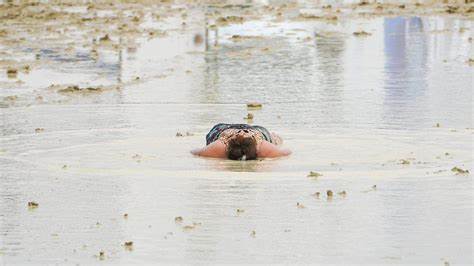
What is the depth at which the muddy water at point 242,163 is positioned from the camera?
9.29 metres

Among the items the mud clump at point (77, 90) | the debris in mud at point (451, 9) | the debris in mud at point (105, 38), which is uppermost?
the mud clump at point (77, 90)

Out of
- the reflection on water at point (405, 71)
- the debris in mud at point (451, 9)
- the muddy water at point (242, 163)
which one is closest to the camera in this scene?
the muddy water at point (242, 163)

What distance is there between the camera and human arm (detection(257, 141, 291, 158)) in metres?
→ 12.8

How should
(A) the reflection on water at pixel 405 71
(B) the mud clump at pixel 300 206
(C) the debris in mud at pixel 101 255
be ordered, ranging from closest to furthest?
(C) the debris in mud at pixel 101 255, (B) the mud clump at pixel 300 206, (A) the reflection on water at pixel 405 71

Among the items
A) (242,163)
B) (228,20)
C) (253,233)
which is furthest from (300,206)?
(228,20)

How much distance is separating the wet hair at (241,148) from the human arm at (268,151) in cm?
6

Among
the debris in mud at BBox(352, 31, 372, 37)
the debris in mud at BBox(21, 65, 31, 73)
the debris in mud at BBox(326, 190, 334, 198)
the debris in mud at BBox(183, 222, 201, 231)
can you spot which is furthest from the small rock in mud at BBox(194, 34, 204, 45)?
the debris in mud at BBox(183, 222, 201, 231)

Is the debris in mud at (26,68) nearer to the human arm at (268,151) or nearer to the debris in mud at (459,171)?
the human arm at (268,151)

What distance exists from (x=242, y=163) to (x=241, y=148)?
0.61ft

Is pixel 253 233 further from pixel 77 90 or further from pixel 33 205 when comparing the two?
pixel 77 90

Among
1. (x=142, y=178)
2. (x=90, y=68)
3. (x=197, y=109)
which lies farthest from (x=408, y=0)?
(x=142, y=178)

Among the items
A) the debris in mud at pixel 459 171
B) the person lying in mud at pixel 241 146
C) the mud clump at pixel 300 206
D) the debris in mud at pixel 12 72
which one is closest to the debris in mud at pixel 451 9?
the debris in mud at pixel 12 72

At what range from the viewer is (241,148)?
1278 centimetres

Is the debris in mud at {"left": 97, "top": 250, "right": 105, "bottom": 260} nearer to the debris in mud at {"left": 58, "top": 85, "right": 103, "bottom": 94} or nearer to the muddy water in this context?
the muddy water
